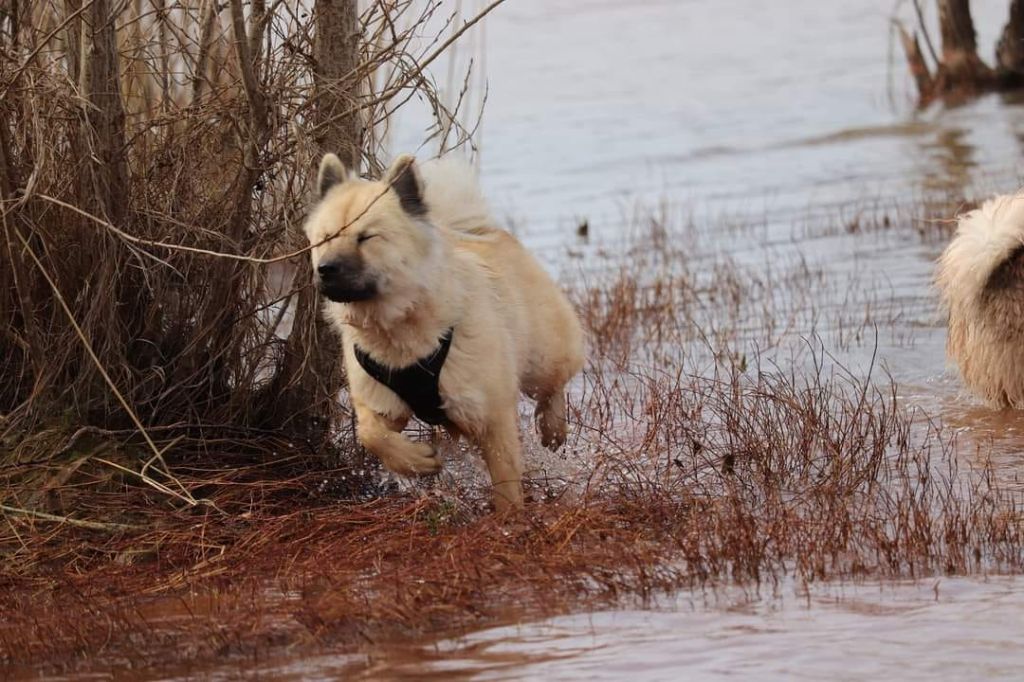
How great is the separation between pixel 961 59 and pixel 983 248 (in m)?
13.1

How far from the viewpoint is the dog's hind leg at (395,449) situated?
580cm

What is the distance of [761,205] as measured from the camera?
48.5 feet

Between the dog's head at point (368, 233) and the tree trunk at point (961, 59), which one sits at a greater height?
the tree trunk at point (961, 59)

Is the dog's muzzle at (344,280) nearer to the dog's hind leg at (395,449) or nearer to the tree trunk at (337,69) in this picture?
the dog's hind leg at (395,449)

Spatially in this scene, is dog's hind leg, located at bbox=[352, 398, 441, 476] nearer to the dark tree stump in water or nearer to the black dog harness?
the black dog harness

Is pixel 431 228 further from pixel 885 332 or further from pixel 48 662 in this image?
pixel 885 332

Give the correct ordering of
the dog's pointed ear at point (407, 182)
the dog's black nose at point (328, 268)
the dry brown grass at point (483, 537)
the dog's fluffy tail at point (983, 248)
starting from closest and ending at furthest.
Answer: the dry brown grass at point (483, 537), the dog's black nose at point (328, 268), the dog's pointed ear at point (407, 182), the dog's fluffy tail at point (983, 248)

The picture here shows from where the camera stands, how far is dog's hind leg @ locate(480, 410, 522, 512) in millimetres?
5910

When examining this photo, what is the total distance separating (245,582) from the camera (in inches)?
205

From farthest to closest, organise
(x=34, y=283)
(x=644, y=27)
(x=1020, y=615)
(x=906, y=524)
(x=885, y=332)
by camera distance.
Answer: (x=644, y=27)
(x=885, y=332)
(x=34, y=283)
(x=906, y=524)
(x=1020, y=615)

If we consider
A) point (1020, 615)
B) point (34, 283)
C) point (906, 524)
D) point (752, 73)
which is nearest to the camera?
point (1020, 615)

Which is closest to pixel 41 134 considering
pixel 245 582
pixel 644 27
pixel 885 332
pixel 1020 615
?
pixel 245 582

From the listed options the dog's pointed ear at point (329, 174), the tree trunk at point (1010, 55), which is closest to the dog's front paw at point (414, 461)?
the dog's pointed ear at point (329, 174)

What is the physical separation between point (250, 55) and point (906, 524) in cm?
310
